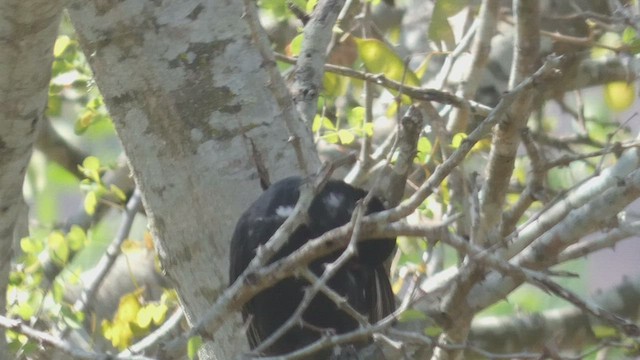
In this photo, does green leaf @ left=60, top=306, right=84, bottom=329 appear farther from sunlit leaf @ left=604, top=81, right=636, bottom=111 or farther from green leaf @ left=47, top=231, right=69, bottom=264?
sunlit leaf @ left=604, top=81, right=636, bottom=111

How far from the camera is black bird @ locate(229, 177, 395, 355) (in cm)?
156

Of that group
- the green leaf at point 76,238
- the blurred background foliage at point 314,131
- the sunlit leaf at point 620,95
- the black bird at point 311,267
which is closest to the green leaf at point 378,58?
the blurred background foliage at point 314,131

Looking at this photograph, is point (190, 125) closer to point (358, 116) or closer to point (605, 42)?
point (358, 116)

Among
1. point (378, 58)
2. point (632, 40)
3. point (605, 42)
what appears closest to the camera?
point (632, 40)

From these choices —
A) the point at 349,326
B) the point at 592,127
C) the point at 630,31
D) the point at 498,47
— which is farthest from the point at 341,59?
the point at 349,326

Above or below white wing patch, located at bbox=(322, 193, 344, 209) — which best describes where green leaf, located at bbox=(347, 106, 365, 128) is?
below

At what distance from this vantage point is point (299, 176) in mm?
1683

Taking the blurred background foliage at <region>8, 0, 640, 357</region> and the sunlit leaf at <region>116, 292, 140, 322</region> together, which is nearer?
the blurred background foliage at <region>8, 0, 640, 357</region>

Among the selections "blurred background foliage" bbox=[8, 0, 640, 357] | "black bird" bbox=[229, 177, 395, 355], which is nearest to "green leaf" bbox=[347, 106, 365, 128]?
"blurred background foliage" bbox=[8, 0, 640, 357]

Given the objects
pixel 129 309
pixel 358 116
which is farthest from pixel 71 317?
pixel 358 116

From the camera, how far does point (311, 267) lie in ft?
5.21

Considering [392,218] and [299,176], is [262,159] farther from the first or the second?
[392,218]

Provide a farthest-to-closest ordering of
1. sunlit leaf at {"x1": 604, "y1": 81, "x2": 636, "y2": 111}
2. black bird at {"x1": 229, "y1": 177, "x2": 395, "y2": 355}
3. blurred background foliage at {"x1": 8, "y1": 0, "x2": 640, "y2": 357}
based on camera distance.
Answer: sunlit leaf at {"x1": 604, "y1": 81, "x2": 636, "y2": 111}
blurred background foliage at {"x1": 8, "y1": 0, "x2": 640, "y2": 357}
black bird at {"x1": 229, "y1": 177, "x2": 395, "y2": 355}

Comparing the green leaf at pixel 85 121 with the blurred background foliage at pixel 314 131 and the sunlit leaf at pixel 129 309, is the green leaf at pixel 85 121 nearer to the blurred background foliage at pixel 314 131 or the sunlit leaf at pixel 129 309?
the blurred background foliage at pixel 314 131
